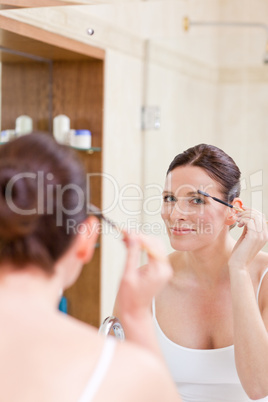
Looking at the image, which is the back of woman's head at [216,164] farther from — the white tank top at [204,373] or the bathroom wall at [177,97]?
the bathroom wall at [177,97]

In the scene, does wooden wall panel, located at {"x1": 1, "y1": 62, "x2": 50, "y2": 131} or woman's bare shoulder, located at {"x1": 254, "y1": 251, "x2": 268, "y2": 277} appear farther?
wooden wall panel, located at {"x1": 1, "y1": 62, "x2": 50, "y2": 131}

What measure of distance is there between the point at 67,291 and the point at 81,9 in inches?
29.5

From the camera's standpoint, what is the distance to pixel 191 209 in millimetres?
987

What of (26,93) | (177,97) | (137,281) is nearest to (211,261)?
(137,281)

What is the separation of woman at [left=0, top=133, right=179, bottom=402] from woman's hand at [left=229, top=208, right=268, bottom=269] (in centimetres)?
38

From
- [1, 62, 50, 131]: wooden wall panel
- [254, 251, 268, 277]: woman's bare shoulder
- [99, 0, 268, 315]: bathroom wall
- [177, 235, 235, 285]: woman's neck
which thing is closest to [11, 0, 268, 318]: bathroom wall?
[99, 0, 268, 315]: bathroom wall

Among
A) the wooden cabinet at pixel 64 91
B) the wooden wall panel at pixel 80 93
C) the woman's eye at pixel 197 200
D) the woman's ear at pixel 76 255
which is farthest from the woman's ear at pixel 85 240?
the wooden wall panel at pixel 80 93

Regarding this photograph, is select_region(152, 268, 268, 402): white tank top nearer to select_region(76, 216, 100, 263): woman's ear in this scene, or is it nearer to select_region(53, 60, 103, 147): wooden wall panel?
select_region(76, 216, 100, 263): woman's ear

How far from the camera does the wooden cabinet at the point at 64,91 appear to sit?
5.25 ft

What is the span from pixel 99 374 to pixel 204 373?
1.80 feet

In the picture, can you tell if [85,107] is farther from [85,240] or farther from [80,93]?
[85,240]

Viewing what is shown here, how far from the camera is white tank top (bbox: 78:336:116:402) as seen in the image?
1.73 feet

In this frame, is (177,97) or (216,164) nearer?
(216,164)

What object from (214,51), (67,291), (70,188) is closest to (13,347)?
(70,188)
